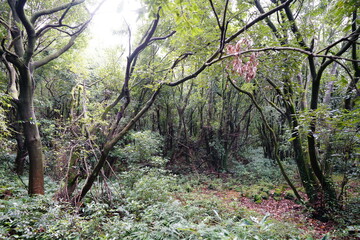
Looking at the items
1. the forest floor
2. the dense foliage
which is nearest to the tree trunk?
the dense foliage

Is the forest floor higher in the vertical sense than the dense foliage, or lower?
lower

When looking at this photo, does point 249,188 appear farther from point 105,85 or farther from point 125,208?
point 105,85

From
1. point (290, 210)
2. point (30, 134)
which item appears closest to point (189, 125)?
point (290, 210)

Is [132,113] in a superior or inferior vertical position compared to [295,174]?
superior

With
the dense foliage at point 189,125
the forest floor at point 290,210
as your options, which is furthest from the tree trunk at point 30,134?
the forest floor at point 290,210

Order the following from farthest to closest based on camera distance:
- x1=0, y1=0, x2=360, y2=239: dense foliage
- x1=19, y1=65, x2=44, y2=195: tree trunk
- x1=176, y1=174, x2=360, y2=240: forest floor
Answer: x1=176, y1=174, x2=360, y2=240: forest floor
x1=19, y1=65, x2=44, y2=195: tree trunk
x1=0, y1=0, x2=360, y2=239: dense foliage

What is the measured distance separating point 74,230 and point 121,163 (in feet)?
30.9

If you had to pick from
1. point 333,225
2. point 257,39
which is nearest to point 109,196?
point 257,39

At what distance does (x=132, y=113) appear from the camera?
12414 millimetres

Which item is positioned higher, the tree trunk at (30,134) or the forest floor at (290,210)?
the tree trunk at (30,134)

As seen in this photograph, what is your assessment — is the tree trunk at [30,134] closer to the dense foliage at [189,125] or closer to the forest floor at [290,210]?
the dense foliage at [189,125]

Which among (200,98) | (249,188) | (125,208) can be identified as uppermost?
(200,98)

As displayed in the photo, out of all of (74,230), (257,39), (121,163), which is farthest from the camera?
(121,163)

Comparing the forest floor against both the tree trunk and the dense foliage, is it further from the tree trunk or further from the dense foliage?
the tree trunk
